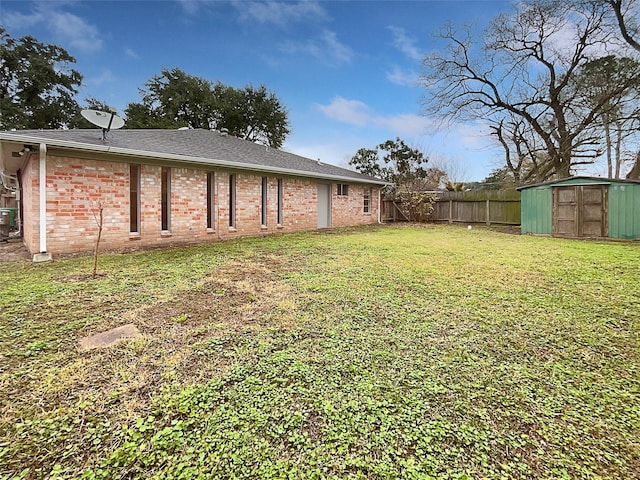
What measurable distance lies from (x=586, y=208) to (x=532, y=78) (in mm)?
10366

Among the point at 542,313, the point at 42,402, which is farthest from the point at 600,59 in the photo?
the point at 42,402

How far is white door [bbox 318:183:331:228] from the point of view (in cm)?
1403

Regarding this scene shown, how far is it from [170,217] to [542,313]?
8638 millimetres

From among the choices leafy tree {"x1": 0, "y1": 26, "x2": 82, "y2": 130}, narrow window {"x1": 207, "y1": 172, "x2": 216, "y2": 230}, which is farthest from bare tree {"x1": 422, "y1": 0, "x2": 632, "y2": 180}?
leafy tree {"x1": 0, "y1": 26, "x2": 82, "y2": 130}

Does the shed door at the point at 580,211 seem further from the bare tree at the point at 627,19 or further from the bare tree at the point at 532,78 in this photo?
the bare tree at the point at 627,19

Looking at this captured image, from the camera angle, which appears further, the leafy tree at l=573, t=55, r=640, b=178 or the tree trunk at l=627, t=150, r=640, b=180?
the tree trunk at l=627, t=150, r=640, b=180

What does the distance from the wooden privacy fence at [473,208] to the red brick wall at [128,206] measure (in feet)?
26.1

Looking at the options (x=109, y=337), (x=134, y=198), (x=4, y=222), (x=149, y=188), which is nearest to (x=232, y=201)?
(x=149, y=188)

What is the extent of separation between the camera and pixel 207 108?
75.9 feet

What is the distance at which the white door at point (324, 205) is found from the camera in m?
14.0

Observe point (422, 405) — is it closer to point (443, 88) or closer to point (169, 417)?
point (169, 417)

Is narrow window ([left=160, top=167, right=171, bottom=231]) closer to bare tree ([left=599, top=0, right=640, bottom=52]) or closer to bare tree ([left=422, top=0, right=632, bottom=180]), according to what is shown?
bare tree ([left=422, top=0, right=632, bottom=180])

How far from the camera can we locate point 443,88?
1852 centimetres

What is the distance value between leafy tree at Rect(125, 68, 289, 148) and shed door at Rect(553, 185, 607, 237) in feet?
63.5
